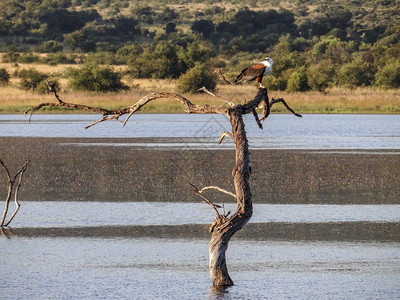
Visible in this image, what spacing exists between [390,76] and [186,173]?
38.1 m

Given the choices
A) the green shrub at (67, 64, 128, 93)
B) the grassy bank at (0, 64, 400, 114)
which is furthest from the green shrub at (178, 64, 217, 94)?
the green shrub at (67, 64, 128, 93)

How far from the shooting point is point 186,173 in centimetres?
2077

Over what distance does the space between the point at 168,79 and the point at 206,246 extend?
47.8 m

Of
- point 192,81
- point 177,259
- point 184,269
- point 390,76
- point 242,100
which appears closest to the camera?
point 184,269

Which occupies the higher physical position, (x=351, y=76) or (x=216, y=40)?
(x=351, y=76)

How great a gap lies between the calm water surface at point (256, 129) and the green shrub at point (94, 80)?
7765mm

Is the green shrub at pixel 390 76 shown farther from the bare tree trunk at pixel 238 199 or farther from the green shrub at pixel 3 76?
the bare tree trunk at pixel 238 199

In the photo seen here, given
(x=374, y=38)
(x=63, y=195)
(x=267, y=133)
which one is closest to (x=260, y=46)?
(x=374, y=38)

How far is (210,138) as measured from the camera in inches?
1280

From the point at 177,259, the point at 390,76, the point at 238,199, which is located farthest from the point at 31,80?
the point at 238,199

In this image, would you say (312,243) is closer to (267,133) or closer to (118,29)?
(267,133)

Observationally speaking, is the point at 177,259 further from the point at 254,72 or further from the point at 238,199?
the point at 254,72

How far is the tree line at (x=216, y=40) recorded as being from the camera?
60.9m

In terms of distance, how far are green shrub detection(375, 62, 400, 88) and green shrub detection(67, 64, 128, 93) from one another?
16.2 meters
